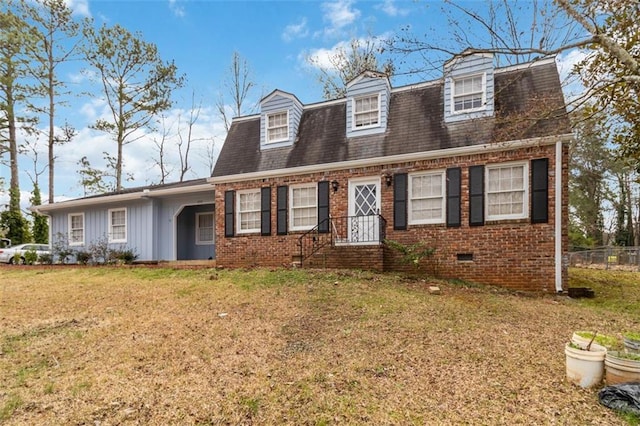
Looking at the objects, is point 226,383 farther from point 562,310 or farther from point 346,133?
point 346,133

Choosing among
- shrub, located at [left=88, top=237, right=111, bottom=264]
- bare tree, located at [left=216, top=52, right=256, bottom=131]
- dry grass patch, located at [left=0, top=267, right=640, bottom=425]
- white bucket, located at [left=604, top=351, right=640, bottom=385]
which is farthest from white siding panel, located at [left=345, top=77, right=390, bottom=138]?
bare tree, located at [left=216, top=52, right=256, bottom=131]

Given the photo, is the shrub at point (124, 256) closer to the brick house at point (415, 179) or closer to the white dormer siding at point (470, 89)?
the brick house at point (415, 179)

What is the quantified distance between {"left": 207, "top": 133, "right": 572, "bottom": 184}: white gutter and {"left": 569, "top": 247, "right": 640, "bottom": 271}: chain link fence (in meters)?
12.9

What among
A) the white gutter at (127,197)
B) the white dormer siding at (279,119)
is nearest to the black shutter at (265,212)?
the white dormer siding at (279,119)

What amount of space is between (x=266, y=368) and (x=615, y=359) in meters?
3.38

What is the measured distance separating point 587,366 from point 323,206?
817 centimetres

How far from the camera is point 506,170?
9.30 meters

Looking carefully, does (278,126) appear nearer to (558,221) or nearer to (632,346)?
(558,221)

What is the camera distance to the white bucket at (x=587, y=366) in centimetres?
354

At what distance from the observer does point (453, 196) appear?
31.7 ft

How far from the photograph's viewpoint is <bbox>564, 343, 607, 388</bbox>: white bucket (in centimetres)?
354

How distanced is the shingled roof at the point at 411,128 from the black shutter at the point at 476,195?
28.9 inches

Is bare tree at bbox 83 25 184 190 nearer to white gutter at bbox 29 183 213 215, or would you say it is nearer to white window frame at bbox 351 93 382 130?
white gutter at bbox 29 183 213 215

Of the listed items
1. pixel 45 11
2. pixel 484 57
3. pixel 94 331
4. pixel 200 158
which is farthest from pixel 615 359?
pixel 45 11
